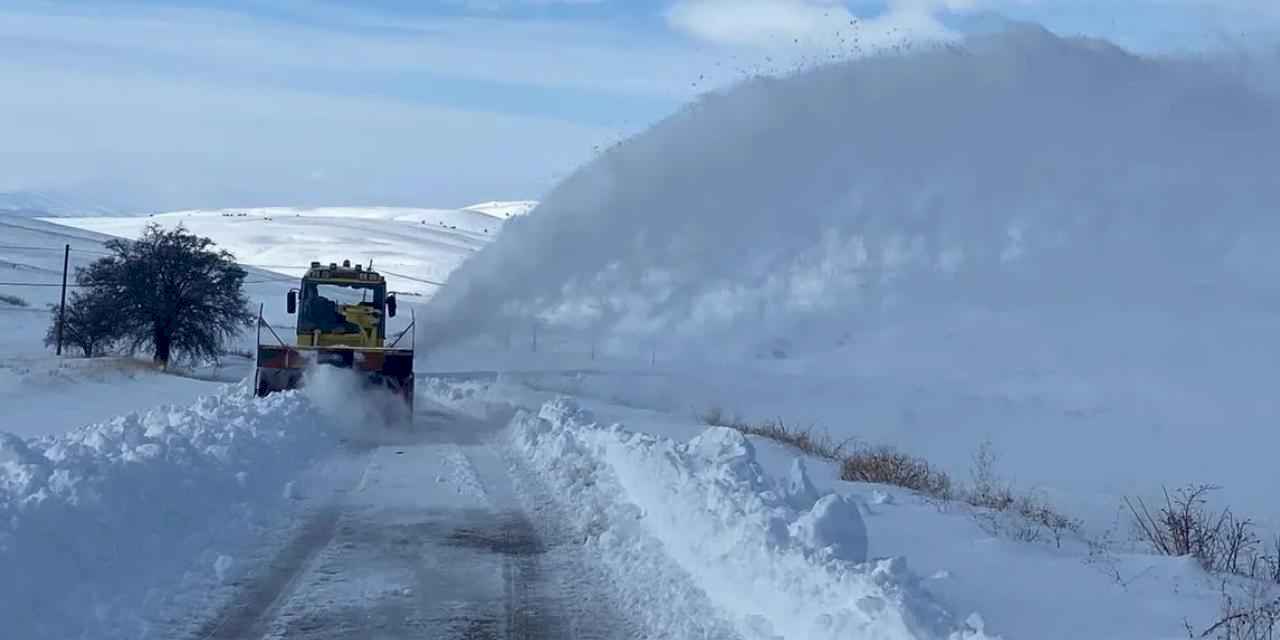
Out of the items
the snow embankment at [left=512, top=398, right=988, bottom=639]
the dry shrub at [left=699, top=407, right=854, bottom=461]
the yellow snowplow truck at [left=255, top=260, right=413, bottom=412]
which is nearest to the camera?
the snow embankment at [left=512, top=398, right=988, bottom=639]

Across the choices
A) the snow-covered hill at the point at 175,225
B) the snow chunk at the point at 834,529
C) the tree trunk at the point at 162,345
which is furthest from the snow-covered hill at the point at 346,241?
the snow chunk at the point at 834,529

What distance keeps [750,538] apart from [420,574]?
2.41m

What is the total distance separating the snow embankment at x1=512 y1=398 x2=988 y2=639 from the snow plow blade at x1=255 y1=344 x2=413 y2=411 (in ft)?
24.5

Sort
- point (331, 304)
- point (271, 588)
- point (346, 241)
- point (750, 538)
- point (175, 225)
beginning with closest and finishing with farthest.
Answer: point (750, 538) < point (271, 588) < point (331, 304) < point (175, 225) < point (346, 241)

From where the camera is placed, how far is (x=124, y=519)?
389 inches

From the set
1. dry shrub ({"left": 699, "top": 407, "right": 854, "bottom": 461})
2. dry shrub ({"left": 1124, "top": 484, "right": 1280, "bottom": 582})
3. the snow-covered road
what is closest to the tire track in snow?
the snow-covered road

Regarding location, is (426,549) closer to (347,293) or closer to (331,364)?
(331,364)

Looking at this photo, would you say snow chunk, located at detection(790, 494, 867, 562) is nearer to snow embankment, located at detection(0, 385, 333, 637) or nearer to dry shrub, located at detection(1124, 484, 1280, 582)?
dry shrub, located at detection(1124, 484, 1280, 582)

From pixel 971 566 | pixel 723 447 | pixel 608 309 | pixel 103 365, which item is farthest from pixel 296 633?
pixel 103 365

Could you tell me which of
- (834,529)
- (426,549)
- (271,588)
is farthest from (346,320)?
(834,529)

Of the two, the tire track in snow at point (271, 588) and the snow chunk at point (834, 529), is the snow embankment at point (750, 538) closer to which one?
the snow chunk at point (834, 529)

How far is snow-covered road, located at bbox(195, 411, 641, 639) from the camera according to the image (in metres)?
8.03

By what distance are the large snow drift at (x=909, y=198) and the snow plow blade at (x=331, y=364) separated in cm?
412

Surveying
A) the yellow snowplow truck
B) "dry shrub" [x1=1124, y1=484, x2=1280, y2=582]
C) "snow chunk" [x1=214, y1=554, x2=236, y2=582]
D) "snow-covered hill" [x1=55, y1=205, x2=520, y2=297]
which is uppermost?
"snow-covered hill" [x1=55, y1=205, x2=520, y2=297]
